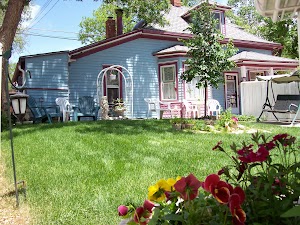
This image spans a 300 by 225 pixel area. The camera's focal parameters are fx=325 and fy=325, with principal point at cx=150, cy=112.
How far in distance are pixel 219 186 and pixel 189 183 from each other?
11cm

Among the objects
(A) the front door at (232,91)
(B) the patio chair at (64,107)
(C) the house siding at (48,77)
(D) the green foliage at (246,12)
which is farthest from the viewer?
(D) the green foliage at (246,12)

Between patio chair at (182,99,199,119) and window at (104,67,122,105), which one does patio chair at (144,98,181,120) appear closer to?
patio chair at (182,99,199,119)

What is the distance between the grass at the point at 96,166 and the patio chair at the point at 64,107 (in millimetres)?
4844

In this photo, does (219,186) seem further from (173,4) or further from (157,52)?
(173,4)

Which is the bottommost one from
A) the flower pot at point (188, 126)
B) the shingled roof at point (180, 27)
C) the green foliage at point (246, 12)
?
the flower pot at point (188, 126)

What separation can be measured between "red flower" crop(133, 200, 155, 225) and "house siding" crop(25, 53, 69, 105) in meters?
11.6

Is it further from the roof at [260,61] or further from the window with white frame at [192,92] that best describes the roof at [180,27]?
the window with white frame at [192,92]

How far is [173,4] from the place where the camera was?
19359 millimetres

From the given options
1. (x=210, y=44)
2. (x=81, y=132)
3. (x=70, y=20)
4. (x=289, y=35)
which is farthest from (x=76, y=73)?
(x=70, y=20)

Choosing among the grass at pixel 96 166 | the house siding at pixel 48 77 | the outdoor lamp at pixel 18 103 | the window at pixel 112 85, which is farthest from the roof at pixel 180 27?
the outdoor lamp at pixel 18 103

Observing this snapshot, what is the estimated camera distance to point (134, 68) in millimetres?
14484

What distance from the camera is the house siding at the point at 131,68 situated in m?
13.6

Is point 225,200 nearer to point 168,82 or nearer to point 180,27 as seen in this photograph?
point 168,82

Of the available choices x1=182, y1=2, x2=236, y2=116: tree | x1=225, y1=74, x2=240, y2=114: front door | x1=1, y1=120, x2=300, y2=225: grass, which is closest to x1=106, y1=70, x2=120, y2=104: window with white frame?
x1=182, y1=2, x2=236, y2=116: tree
